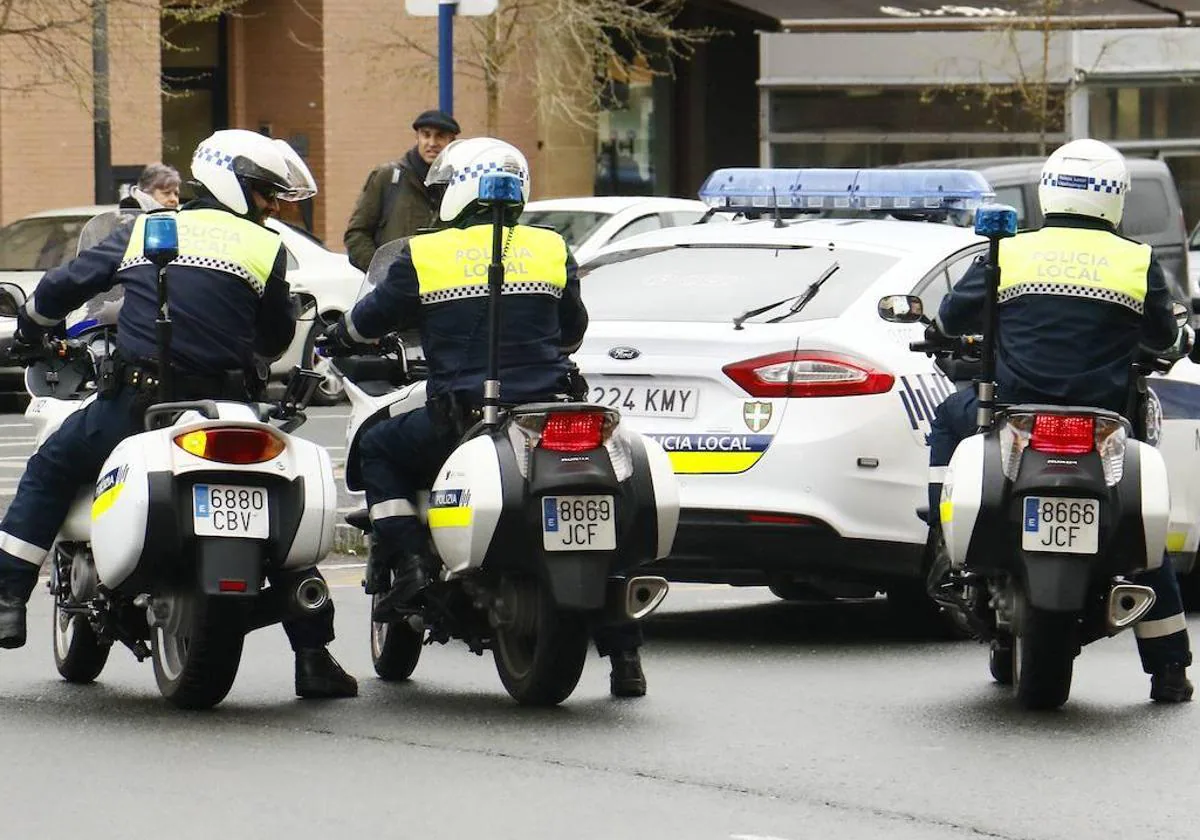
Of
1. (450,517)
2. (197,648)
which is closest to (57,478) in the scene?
(197,648)

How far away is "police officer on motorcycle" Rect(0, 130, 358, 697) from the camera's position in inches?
332

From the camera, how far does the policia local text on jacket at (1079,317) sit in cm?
863

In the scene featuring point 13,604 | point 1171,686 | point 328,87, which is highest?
point 328,87

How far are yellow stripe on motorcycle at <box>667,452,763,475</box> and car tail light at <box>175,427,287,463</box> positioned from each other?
6.90 ft

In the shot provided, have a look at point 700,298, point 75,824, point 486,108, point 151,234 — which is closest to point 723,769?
point 75,824

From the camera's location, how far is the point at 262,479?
799 cm

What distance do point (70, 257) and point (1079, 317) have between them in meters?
13.8

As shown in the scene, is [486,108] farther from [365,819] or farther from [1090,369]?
[365,819]

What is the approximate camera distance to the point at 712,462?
32.2 ft

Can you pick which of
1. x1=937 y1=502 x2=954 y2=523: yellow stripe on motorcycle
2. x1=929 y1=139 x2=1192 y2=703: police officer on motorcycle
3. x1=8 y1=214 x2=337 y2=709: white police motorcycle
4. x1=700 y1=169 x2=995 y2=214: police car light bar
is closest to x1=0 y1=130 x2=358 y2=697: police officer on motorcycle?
x1=8 y1=214 x2=337 y2=709: white police motorcycle

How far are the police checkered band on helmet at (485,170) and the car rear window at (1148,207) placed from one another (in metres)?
12.7

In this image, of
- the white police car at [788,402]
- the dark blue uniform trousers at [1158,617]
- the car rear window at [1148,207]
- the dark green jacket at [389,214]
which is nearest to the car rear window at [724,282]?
the white police car at [788,402]

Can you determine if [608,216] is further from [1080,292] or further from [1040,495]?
[1040,495]

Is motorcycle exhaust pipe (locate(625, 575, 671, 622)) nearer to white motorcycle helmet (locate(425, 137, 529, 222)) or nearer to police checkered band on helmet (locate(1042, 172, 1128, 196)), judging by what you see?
white motorcycle helmet (locate(425, 137, 529, 222))
